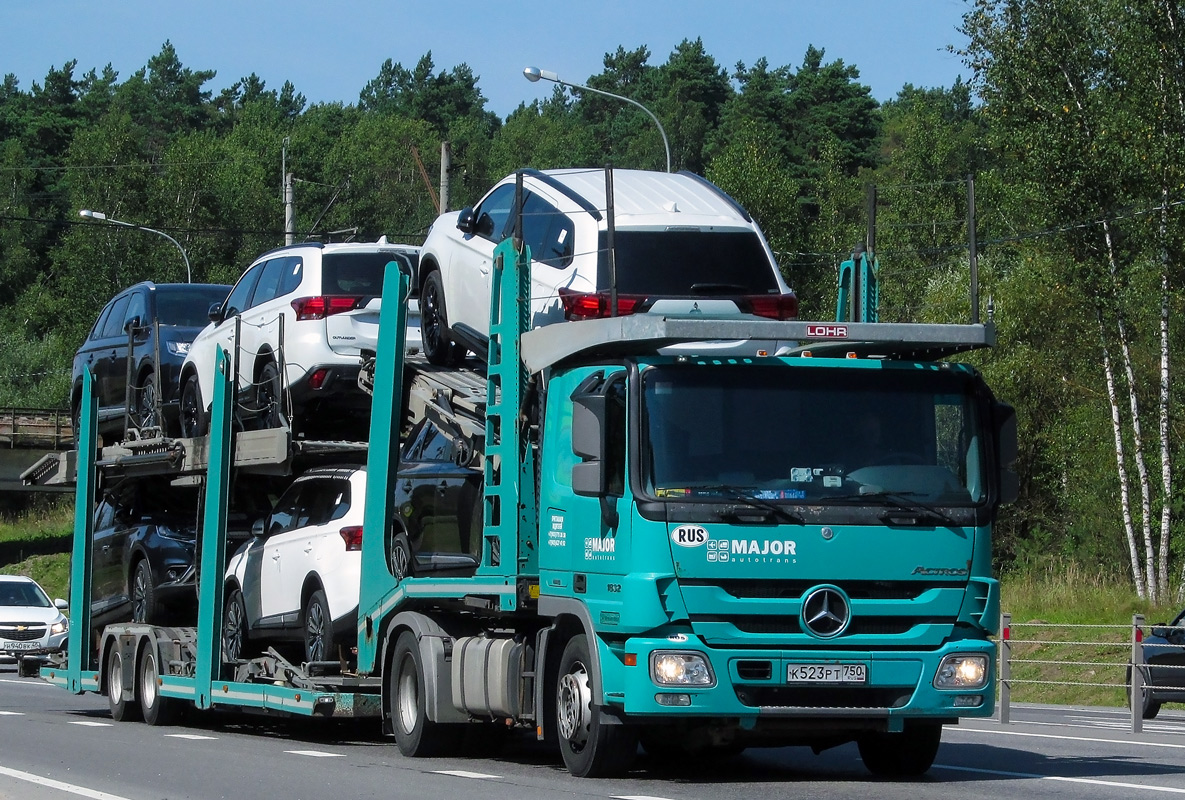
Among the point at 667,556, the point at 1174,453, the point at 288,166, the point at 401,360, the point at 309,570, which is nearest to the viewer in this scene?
the point at 667,556

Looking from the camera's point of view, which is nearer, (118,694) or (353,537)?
(353,537)

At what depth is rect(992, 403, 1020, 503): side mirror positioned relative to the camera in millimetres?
9930

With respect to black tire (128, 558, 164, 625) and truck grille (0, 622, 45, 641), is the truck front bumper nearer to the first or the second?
black tire (128, 558, 164, 625)

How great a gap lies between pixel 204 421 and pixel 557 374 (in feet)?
21.7

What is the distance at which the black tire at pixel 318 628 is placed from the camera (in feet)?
42.9

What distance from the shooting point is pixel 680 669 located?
30.7 ft

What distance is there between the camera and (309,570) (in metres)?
13.4

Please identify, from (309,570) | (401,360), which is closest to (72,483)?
(309,570)

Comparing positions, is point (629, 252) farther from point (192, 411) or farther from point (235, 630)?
point (192, 411)

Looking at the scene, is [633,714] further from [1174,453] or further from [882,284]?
[882,284]

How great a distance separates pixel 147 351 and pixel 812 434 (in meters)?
9.97

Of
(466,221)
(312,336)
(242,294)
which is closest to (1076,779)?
(466,221)

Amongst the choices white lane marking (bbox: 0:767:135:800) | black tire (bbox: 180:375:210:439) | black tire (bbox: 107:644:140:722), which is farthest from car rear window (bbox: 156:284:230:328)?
white lane marking (bbox: 0:767:135:800)

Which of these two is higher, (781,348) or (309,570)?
(781,348)
